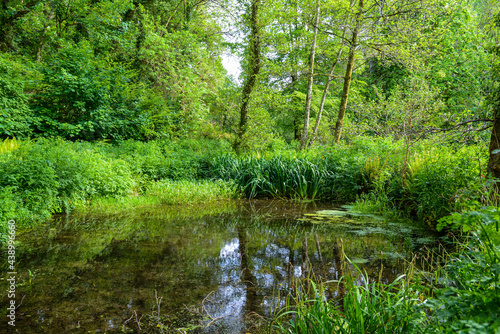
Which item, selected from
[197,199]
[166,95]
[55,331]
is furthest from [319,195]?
[166,95]

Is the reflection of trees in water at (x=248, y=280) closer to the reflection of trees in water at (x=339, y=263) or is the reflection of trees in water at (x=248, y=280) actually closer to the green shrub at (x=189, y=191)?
the reflection of trees in water at (x=339, y=263)

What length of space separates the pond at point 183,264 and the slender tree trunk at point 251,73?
469 cm

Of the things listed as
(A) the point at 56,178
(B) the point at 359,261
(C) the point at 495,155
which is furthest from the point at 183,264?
(C) the point at 495,155

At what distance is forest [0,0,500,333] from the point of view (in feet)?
7.00

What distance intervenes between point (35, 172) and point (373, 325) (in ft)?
17.3

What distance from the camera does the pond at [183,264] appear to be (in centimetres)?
239

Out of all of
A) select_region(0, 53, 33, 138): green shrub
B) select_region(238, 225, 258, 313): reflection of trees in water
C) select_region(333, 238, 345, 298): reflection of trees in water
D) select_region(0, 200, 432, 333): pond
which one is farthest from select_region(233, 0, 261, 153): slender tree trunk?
select_region(333, 238, 345, 298): reflection of trees in water

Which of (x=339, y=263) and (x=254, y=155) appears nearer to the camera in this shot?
(x=339, y=263)

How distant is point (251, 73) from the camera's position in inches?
394

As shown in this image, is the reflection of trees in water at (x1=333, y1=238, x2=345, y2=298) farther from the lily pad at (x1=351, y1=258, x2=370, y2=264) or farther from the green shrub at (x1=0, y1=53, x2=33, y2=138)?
the green shrub at (x1=0, y1=53, x2=33, y2=138)

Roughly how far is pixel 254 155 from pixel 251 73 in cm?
285

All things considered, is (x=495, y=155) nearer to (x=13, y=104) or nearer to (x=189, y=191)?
(x=189, y=191)

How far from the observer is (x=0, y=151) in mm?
5410

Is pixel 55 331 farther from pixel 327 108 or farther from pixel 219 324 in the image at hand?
pixel 327 108
